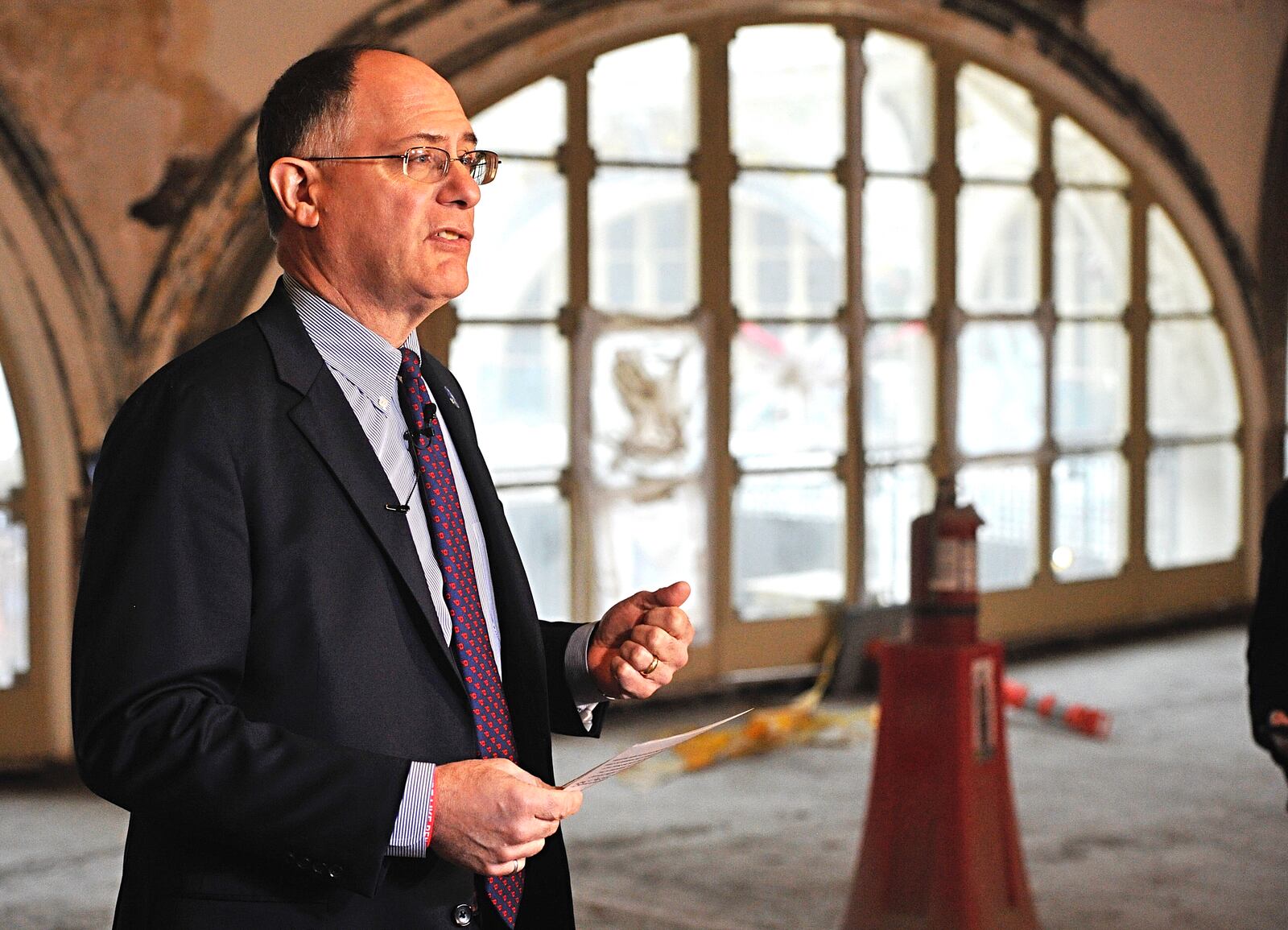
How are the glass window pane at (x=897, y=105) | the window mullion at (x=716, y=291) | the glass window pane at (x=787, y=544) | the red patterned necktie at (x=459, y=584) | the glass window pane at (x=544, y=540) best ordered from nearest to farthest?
the red patterned necktie at (x=459, y=584) → the glass window pane at (x=544, y=540) → the window mullion at (x=716, y=291) → the glass window pane at (x=787, y=544) → the glass window pane at (x=897, y=105)

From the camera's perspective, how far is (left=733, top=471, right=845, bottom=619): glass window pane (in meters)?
7.16

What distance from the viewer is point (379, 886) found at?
5.81 ft

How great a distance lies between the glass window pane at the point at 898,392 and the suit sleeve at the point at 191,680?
5915mm

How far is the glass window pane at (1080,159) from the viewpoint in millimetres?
8078

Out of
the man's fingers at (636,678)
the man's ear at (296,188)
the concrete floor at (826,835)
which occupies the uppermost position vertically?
the man's ear at (296,188)

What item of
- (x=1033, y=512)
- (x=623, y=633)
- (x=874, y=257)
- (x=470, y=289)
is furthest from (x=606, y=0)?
(x=623, y=633)

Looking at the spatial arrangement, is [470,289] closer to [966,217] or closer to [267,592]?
[966,217]

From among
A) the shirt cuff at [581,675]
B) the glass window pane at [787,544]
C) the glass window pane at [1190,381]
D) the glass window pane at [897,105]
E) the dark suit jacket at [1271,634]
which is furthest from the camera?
the glass window pane at [1190,381]

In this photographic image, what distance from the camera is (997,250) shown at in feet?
26.0

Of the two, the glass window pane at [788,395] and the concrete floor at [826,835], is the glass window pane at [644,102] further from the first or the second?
the concrete floor at [826,835]

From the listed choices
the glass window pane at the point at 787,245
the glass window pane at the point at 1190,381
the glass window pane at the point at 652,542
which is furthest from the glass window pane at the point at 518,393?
the glass window pane at the point at 1190,381

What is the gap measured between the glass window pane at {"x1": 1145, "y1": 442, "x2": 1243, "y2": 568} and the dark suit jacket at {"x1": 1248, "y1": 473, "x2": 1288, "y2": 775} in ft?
18.3

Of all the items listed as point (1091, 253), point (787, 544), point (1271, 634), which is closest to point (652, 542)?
point (787, 544)

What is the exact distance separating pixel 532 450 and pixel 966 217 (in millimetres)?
2512
